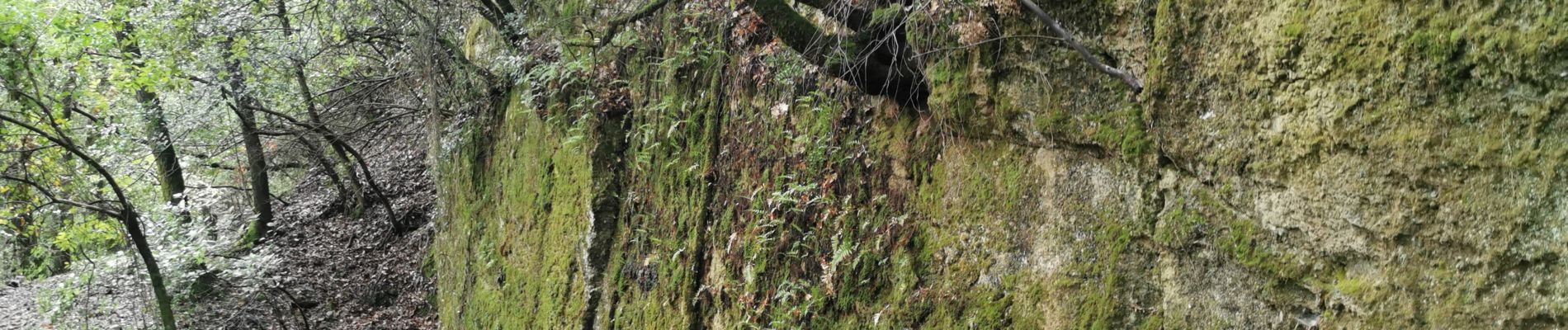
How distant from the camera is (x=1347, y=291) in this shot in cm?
225

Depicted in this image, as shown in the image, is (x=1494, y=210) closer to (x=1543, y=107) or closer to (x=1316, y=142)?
(x=1543, y=107)

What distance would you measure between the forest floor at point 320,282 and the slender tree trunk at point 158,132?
118cm

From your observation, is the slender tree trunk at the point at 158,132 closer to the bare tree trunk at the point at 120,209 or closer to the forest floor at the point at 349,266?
the forest floor at the point at 349,266

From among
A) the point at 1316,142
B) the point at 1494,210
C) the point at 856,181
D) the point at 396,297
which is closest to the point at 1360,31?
the point at 1316,142

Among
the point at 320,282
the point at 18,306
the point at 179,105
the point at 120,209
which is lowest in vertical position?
the point at 18,306

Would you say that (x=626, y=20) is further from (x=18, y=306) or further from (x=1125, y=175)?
(x=18, y=306)

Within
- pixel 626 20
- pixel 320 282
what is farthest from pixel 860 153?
pixel 320 282

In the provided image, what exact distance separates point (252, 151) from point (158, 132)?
119 cm

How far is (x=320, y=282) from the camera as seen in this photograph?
11.9 meters

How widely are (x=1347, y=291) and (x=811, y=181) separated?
97.3 inches

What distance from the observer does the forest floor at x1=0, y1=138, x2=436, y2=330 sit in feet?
30.1

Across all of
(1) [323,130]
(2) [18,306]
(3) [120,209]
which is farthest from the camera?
(2) [18,306]

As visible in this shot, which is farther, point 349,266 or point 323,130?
point 349,266

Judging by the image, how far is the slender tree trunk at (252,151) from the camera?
10186 mm
